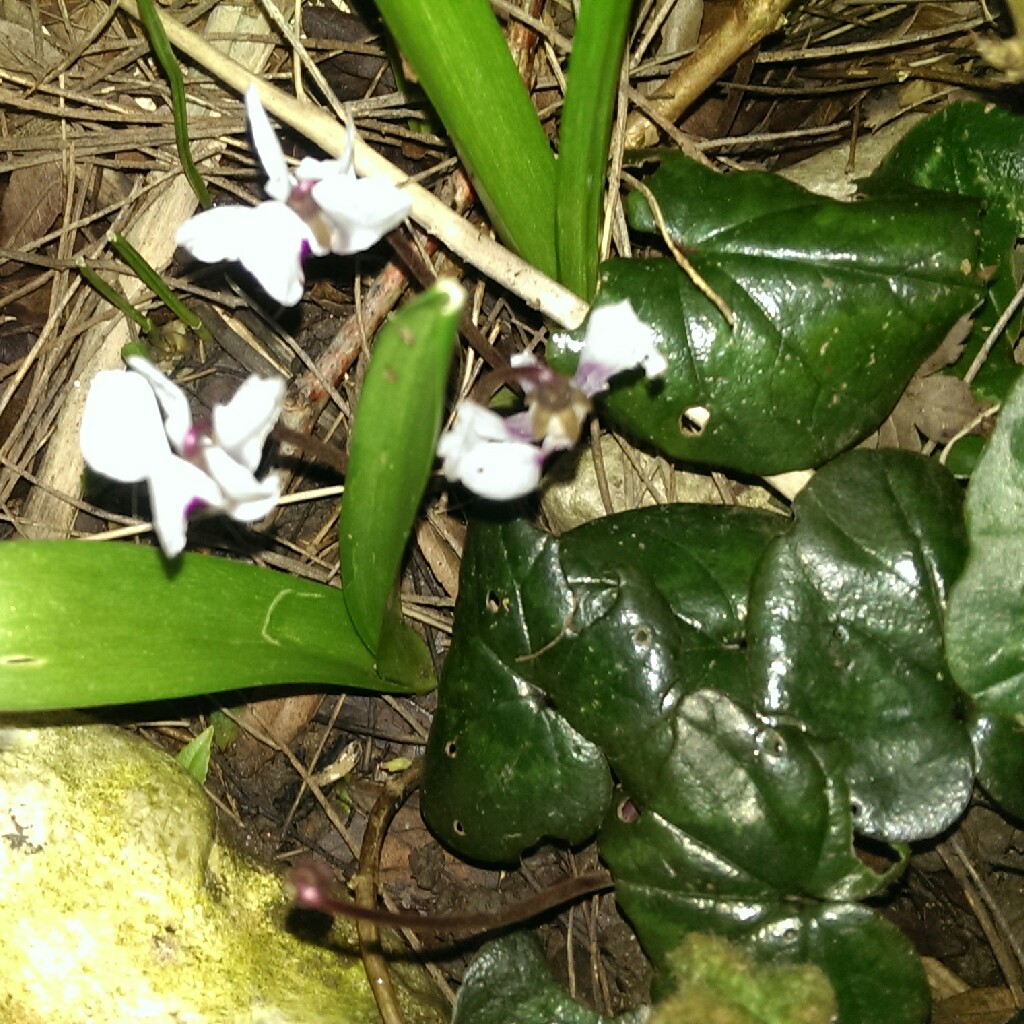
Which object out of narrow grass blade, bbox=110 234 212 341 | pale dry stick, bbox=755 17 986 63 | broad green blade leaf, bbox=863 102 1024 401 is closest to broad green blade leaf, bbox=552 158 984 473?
broad green blade leaf, bbox=863 102 1024 401

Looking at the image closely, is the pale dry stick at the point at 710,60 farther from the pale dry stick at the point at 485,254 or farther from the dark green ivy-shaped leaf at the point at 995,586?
the dark green ivy-shaped leaf at the point at 995,586

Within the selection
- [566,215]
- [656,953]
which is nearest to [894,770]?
[656,953]

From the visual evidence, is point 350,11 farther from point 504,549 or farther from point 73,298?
point 504,549

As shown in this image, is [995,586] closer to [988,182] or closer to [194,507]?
[988,182]

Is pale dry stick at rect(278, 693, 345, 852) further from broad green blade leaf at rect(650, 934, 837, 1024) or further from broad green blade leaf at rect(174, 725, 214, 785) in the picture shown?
broad green blade leaf at rect(650, 934, 837, 1024)

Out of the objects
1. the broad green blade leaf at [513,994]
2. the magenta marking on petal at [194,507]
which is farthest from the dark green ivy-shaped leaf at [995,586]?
the magenta marking on petal at [194,507]

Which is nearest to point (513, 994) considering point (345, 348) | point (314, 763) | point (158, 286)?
point (314, 763)
